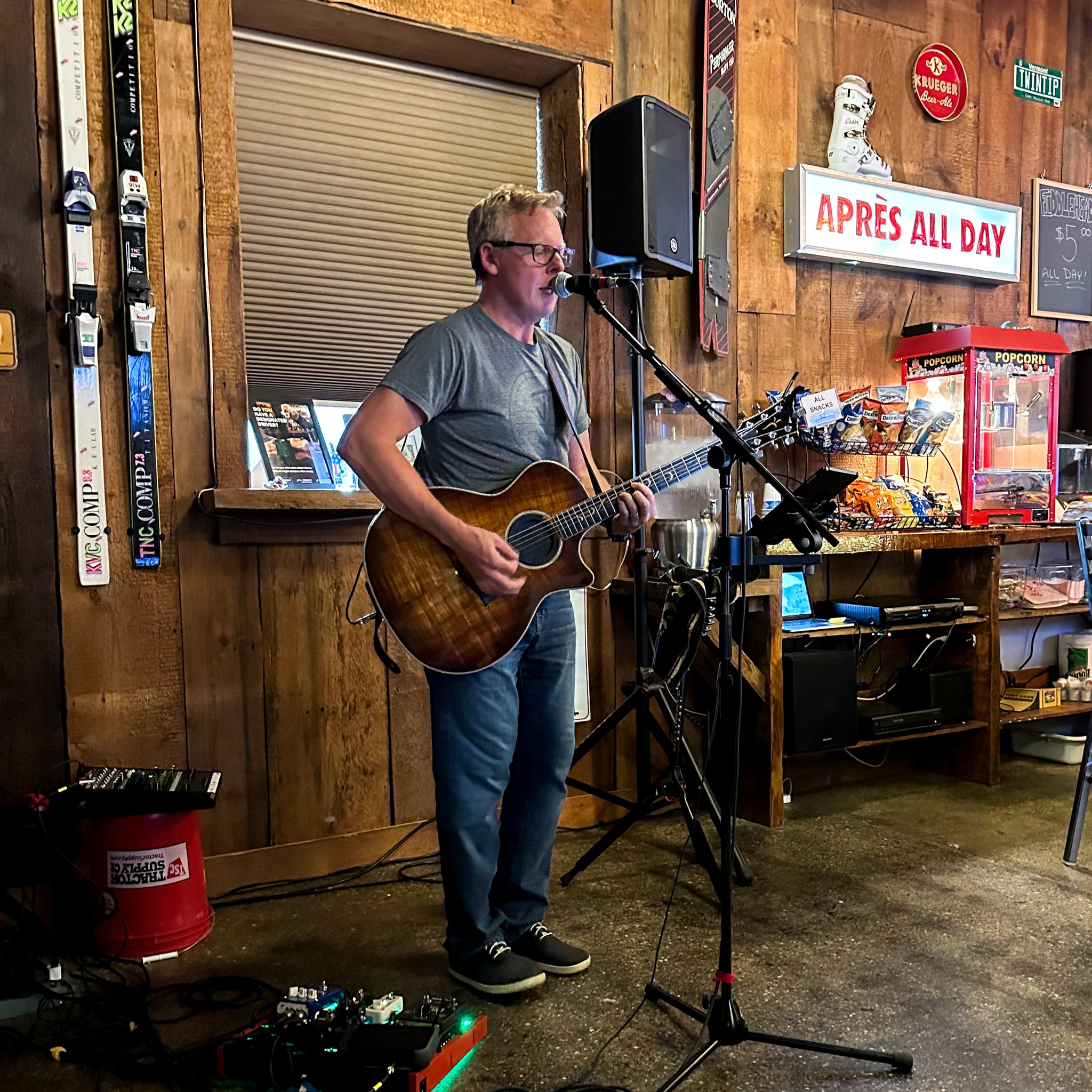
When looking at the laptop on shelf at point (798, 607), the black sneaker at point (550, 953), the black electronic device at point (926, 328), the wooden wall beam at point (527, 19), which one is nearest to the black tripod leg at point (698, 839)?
the black sneaker at point (550, 953)

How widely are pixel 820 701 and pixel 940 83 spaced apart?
7.72ft

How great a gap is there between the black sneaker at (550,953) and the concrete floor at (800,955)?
0.03 m

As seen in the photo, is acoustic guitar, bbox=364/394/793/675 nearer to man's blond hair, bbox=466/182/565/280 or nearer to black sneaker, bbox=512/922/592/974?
man's blond hair, bbox=466/182/565/280

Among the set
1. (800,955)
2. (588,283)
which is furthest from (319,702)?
(588,283)

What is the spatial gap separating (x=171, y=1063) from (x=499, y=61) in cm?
266

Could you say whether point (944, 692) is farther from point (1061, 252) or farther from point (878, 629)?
point (1061, 252)

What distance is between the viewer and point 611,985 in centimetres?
192

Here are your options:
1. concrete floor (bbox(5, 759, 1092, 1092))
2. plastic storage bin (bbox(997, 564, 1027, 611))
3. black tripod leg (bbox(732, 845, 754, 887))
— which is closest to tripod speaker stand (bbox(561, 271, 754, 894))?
black tripod leg (bbox(732, 845, 754, 887))

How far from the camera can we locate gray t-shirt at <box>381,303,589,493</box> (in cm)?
183

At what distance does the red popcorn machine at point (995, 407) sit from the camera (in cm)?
326

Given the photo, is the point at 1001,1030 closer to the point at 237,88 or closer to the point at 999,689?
the point at 999,689

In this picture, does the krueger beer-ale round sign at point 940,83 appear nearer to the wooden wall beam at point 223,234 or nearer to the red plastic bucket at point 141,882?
the wooden wall beam at point 223,234

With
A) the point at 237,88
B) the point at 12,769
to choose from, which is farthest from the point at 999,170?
the point at 12,769

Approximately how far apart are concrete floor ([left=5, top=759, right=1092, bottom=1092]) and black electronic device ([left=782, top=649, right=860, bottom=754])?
0.25m
